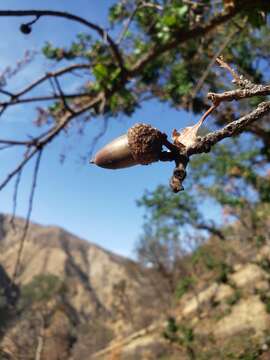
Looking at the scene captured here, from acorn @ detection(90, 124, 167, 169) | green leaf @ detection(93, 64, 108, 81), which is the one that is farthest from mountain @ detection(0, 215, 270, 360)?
acorn @ detection(90, 124, 167, 169)

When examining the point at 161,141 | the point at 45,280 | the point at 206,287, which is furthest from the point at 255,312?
the point at 45,280

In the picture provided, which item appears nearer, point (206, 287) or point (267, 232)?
point (267, 232)

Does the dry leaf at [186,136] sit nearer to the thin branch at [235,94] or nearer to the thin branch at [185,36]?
the thin branch at [235,94]

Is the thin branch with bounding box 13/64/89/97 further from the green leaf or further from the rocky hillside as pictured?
the rocky hillside

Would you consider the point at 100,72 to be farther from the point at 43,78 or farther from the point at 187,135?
the point at 187,135

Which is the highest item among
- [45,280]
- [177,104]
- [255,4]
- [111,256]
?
[111,256]

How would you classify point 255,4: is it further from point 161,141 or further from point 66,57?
point 66,57
